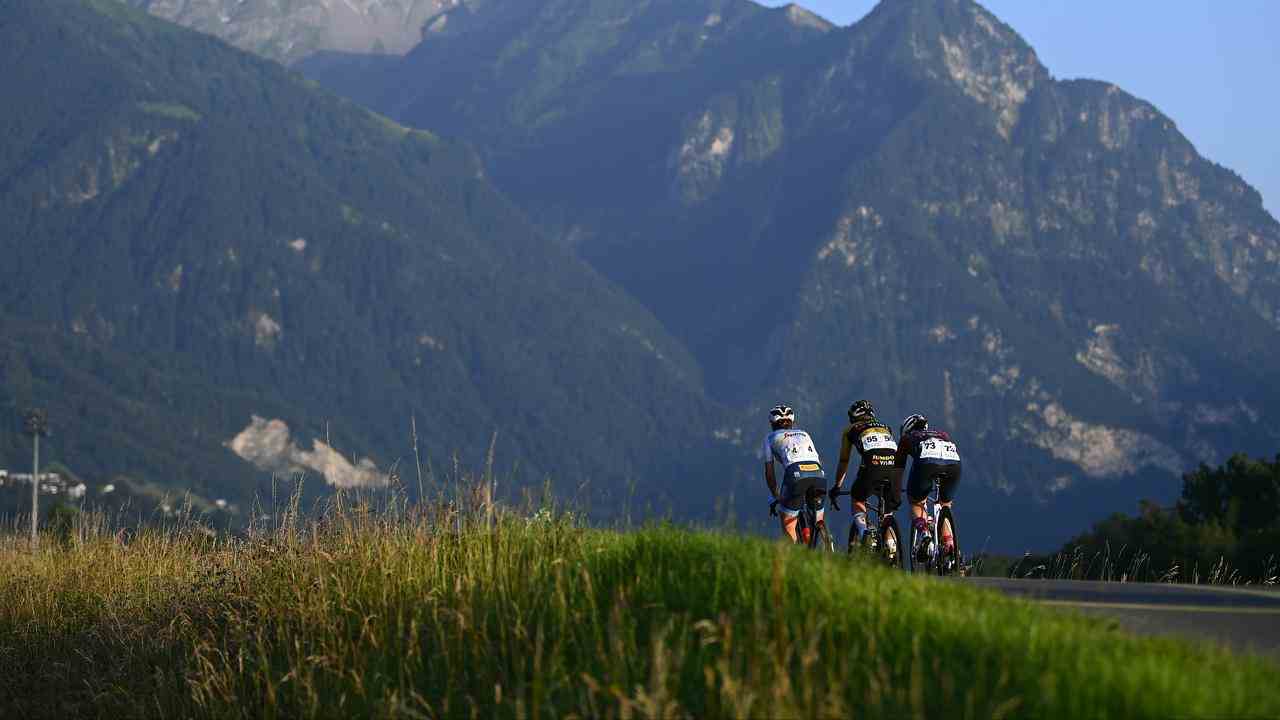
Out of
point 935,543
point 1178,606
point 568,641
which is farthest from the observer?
point 935,543

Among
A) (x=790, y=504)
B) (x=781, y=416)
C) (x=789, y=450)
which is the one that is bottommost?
(x=790, y=504)

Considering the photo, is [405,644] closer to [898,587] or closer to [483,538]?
[483,538]

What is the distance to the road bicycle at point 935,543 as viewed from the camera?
872 inches

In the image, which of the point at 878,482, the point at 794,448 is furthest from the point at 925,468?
the point at 794,448

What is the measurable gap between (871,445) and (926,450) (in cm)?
65

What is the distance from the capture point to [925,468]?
2198 centimetres

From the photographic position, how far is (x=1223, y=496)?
92.8 m

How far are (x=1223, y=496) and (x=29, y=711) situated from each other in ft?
269

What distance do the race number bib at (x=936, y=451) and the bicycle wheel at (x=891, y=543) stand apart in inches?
33.6

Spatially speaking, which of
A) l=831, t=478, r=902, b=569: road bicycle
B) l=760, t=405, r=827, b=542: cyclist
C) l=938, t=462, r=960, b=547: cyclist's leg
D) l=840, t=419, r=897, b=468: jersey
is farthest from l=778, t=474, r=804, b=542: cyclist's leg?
l=938, t=462, r=960, b=547: cyclist's leg

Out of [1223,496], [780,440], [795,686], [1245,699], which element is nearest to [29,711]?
[780,440]

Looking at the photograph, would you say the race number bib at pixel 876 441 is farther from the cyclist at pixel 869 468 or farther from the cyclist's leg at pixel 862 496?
the cyclist's leg at pixel 862 496

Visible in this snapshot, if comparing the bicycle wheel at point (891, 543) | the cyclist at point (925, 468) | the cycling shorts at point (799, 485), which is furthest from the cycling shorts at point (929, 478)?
the cycling shorts at point (799, 485)

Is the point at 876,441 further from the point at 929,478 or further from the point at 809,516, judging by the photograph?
the point at 809,516
